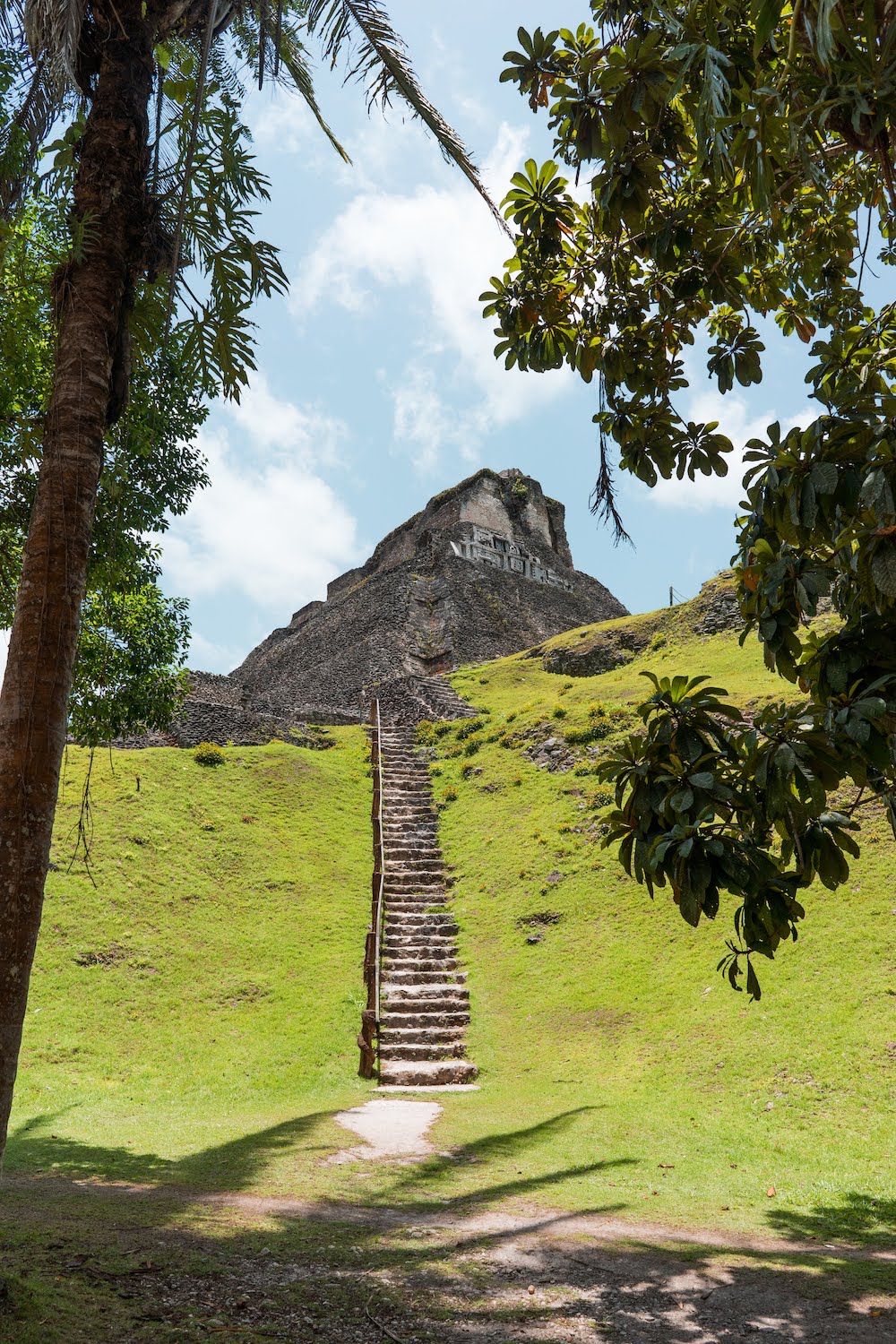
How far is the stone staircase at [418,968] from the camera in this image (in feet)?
37.0

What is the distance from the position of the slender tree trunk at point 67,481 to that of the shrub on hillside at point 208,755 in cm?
1750

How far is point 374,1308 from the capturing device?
4.08m

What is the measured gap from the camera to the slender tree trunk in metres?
3.93

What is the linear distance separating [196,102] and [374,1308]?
5.94 meters

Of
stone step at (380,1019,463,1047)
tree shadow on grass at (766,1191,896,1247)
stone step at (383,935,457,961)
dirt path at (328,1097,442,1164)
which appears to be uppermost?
stone step at (383,935,457,961)

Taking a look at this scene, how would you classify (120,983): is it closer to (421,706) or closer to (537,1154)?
(537,1154)

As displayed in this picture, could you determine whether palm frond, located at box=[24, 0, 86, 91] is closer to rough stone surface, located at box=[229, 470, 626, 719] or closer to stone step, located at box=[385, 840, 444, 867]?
stone step, located at box=[385, 840, 444, 867]

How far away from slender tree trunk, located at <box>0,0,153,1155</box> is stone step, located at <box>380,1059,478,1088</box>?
309 inches

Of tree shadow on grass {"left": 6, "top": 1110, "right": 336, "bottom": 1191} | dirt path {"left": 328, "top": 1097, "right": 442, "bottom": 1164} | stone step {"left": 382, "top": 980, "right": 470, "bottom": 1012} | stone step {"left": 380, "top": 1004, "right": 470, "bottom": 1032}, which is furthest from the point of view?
stone step {"left": 382, "top": 980, "right": 470, "bottom": 1012}

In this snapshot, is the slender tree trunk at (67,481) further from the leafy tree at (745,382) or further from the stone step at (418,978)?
the stone step at (418,978)

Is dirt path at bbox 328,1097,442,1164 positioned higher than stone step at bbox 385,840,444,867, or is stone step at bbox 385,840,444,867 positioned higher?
stone step at bbox 385,840,444,867

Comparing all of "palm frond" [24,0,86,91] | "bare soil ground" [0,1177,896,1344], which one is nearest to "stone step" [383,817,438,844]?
"bare soil ground" [0,1177,896,1344]

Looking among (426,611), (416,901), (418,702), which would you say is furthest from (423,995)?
(426,611)

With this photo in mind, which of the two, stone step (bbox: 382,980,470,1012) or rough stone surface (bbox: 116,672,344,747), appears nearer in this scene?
stone step (bbox: 382,980,470,1012)
